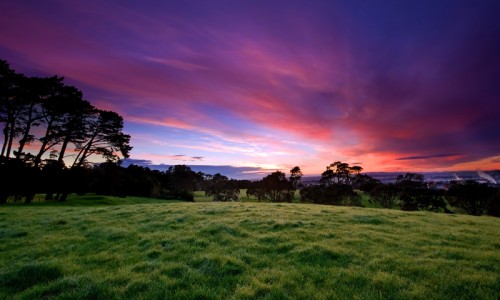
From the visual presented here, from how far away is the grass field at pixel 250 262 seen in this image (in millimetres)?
6961

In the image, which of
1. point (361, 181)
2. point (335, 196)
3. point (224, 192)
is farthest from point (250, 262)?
point (361, 181)

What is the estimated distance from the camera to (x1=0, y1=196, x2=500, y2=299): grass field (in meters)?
6.96

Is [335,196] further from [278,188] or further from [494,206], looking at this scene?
[494,206]

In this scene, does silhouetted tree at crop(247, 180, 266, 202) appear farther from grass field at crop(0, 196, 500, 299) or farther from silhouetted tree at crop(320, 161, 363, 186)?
grass field at crop(0, 196, 500, 299)

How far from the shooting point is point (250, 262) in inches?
363

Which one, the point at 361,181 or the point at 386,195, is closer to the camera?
the point at 386,195

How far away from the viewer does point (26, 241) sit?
13.1 m

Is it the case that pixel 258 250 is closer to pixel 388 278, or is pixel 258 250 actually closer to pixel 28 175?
pixel 388 278

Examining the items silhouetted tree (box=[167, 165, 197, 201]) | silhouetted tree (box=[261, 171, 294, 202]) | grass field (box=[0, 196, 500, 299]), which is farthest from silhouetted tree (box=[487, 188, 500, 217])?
silhouetted tree (box=[167, 165, 197, 201])

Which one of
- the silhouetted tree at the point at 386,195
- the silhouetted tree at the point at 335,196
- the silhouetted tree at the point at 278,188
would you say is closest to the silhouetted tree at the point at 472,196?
the silhouetted tree at the point at 386,195

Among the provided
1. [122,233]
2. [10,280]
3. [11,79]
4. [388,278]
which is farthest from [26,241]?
[11,79]

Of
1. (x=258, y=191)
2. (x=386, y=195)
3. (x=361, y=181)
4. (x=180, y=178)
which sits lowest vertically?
(x=258, y=191)

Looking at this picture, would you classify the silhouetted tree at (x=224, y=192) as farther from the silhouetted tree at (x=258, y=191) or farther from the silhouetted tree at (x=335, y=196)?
the silhouetted tree at (x=335, y=196)

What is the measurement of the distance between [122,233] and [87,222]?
601 cm
